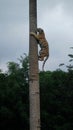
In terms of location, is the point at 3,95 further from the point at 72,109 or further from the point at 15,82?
the point at 72,109

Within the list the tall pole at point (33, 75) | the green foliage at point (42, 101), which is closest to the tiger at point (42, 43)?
the tall pole at point (33, 75)

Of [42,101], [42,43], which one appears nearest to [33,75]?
[42,43]

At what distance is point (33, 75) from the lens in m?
9.93

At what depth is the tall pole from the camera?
9609 millimetres

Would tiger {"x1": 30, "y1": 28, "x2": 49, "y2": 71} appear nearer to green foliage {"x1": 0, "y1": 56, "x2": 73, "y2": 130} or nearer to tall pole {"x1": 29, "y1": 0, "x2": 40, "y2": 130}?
tall pole {"x1": 29, "y1": 0, "x2": 40, "y2": 130}

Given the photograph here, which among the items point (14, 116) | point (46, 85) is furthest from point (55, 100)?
point (14, 116)

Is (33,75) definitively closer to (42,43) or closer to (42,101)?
(42,43)

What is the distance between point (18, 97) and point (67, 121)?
4.12m

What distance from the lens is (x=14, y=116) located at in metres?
34.7

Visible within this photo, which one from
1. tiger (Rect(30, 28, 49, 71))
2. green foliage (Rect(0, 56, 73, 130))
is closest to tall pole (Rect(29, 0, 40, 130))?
tiger (Rect(30, 28, 49, 71))

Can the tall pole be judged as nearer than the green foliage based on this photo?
Yes

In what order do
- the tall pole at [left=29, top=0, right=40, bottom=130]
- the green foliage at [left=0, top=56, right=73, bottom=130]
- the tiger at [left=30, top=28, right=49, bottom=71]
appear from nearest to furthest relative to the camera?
the tall pole at [left=29, top=0, right=40, bottom=130], the tiger at [left=30, top=28, right=49, bottom=71], the green foliage at [left=0, top=56, right=73, bottom=130]

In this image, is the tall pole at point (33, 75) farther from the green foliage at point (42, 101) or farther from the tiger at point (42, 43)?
the green foliage at point (42, 101)

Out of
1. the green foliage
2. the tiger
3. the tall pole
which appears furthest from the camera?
the green foliage
